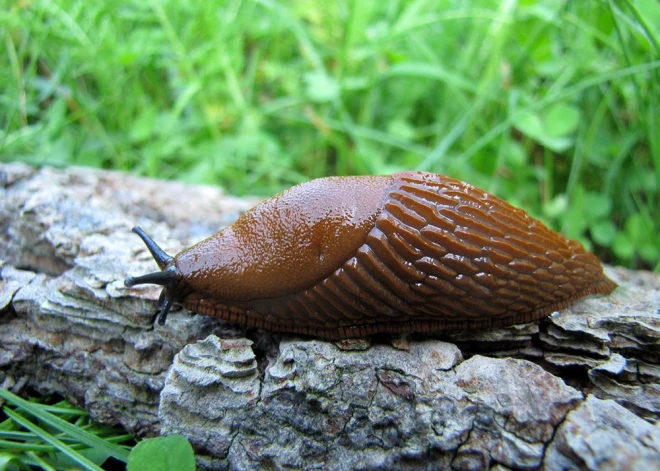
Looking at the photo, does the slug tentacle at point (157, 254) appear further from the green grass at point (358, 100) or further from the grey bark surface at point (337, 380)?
the green grass at point (358, 100)

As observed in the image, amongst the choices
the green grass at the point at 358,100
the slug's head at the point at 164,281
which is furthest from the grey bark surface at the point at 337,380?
the green grass at the point at 358,100

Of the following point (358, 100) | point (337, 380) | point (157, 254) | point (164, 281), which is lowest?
point (337, 380)

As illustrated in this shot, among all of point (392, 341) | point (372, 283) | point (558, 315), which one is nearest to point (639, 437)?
point (558, 315)

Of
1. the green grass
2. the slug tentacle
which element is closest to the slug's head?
the slug tentacle

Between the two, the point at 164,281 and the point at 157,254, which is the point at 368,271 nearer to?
the point at 164,281

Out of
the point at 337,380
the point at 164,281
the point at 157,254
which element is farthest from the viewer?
the point at 157,254

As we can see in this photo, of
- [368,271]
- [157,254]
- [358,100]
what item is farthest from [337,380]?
[358,100]
